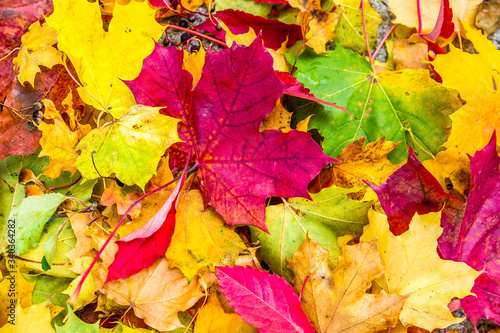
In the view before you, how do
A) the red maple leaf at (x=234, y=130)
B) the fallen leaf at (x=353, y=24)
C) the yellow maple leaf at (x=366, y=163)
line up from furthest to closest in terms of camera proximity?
the fallen leaf at (x=353, y=24)
the yellow maple leaf at (x=366, y=163)
the red maple leaf at (x=234, y=130)

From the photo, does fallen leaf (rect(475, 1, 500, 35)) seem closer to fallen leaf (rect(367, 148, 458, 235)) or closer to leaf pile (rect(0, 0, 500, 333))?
leaf pile (rect(0, 0, 500, 333))

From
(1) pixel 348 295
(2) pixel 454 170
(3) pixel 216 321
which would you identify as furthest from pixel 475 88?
(3) pixel 216 321

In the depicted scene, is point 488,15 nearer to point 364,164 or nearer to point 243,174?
point 364,164

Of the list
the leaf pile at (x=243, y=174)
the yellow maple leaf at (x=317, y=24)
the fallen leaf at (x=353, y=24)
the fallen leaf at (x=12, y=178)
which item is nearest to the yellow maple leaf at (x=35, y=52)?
the leaf pile at (x=243, y=174)

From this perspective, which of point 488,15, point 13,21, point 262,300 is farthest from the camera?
point 488,15

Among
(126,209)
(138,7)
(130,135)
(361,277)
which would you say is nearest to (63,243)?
(126,209)

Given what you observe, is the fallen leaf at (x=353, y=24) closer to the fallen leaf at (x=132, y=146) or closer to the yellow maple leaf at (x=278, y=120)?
the yellow maple leaf at (x=278, y=120)

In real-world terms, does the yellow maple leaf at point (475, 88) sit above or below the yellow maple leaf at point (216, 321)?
above

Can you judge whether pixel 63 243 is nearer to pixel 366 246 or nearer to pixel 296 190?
pixel 296 190
